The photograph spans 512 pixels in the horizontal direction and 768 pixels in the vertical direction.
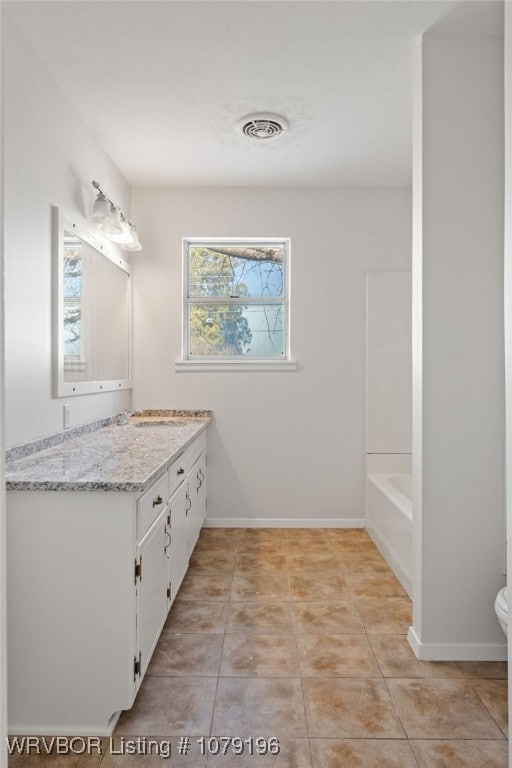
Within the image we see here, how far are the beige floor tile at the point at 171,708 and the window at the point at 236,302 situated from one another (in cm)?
233

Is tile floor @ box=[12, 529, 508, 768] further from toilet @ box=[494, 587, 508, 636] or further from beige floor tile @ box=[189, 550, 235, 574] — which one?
toilet @ box=[494, 587, 508, 636]

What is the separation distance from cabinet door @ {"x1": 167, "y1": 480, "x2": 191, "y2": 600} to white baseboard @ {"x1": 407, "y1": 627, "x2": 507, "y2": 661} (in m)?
1.10

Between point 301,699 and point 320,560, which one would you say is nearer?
point 301,699

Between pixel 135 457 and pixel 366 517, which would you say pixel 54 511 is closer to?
pixel 135 457

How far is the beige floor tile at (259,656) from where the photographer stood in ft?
6.24

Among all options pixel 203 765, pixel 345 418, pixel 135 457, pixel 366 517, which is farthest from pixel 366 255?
pixel 203 765

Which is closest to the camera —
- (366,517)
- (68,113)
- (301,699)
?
(301,699)

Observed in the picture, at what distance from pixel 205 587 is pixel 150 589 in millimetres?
945

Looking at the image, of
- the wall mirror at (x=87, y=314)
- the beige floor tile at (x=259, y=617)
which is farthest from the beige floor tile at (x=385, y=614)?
the wall mirror at (x=87, y=314)

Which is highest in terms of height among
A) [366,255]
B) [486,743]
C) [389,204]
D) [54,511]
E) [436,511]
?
[389,204]

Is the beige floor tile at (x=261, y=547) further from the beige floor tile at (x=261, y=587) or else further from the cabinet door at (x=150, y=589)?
the cabinet door at (x=150, y=589)

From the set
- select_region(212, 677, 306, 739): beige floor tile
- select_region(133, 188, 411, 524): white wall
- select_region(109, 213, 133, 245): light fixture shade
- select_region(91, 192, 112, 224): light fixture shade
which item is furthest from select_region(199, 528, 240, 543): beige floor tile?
select_region(91, 192, 112, 224): light fixture shade

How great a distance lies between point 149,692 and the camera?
177 centimetres

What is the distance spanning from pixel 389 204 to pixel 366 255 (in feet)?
1.36
